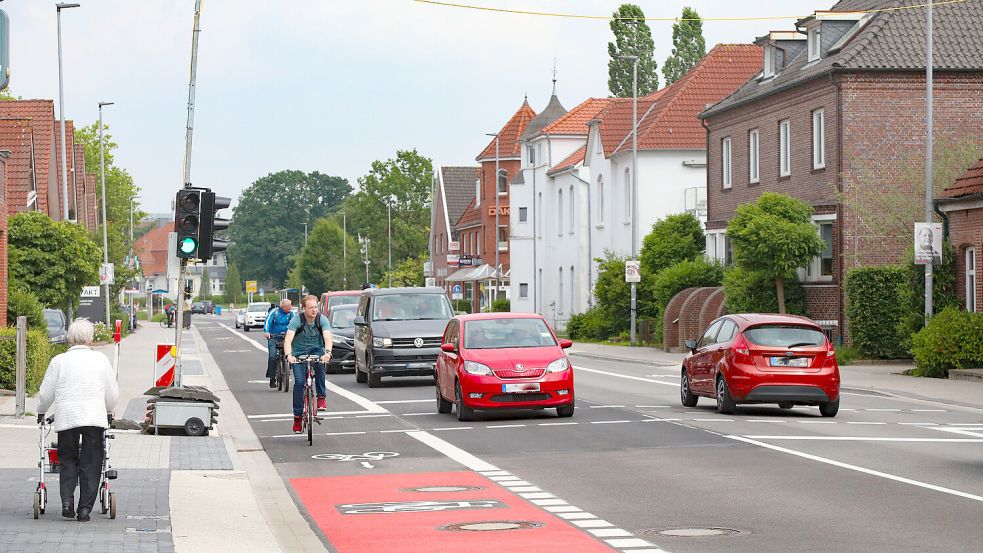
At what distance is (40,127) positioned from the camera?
55.6 metres

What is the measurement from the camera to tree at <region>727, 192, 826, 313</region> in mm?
38562

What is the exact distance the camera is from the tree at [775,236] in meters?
38.6

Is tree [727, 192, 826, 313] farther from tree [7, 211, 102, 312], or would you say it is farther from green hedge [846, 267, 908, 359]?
tree [7, 211, 102, 312]

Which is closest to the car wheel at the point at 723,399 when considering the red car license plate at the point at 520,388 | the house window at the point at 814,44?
the red car license plate at the point at 520,388

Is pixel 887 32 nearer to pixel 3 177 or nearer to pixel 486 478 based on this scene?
pixel 3 177

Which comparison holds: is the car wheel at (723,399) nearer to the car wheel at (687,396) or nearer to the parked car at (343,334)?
the car wheel at (687,396)

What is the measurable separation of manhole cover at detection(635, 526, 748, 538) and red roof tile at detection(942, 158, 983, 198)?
72.6ft

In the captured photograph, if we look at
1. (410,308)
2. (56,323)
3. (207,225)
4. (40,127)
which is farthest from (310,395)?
(40,127)

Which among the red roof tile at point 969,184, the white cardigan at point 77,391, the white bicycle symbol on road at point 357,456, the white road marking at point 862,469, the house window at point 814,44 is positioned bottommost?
the white bicycle symbol on road at point 357,456

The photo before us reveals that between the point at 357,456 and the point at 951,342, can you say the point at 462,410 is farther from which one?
the point at 951,342

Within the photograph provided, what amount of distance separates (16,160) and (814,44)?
80.3 feet

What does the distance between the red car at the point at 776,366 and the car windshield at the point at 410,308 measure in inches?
394

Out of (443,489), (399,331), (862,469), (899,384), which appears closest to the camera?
(443,489)

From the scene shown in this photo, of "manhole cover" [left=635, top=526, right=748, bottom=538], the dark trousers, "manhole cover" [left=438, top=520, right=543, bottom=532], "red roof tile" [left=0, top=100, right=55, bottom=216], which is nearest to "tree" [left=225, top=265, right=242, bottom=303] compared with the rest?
"red roof tile" [left=0, top=100, right=55, bottom=216]
